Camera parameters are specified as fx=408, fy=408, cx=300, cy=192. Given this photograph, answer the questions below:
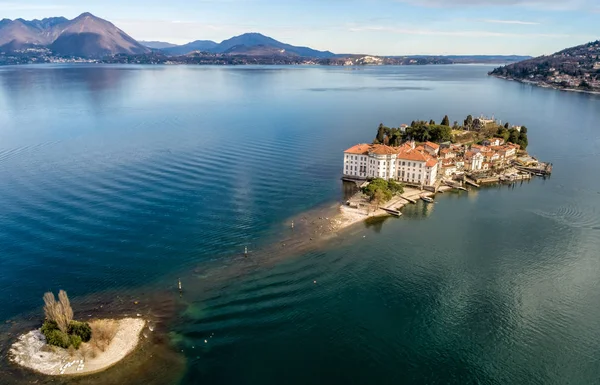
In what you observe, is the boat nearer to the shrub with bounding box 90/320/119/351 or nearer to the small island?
the small island

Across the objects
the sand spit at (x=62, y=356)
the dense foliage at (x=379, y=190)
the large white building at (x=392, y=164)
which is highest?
the large white building at (x=392, y=164)

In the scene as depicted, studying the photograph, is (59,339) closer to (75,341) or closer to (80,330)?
(75,341)

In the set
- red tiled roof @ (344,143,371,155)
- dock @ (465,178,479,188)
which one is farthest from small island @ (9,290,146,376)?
dock @ (465,178,479,188)

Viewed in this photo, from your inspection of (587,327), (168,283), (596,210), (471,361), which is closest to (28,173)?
(168,283)

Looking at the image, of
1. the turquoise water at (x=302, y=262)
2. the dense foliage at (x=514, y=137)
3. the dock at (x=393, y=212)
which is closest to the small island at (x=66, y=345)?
the turquoise water at (x=302, y=262)

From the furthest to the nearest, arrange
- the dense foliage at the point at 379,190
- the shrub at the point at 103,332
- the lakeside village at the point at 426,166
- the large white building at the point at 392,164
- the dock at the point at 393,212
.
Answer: the large white building at the point at 392,164, the lakeside village at the point at 426,166, the dense foliage at the point at 379,190, the dock at the point at 393,212, the shrub at the point at 103,332

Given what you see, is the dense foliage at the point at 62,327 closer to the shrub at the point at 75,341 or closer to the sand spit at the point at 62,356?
the shrub at the point at 75,341
